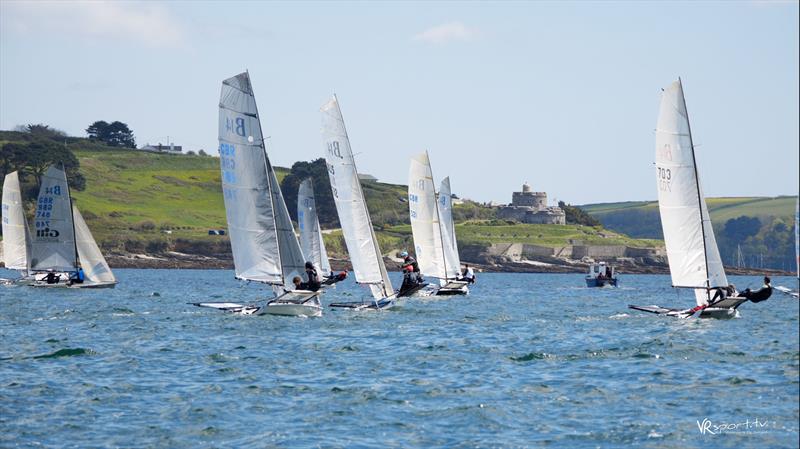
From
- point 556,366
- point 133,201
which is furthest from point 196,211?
point 556,366

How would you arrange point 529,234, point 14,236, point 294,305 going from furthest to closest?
point 529,234 < point 14,236 < point 294,305

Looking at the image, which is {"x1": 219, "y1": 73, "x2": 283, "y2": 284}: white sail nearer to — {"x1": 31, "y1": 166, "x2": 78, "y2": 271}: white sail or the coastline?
{"x1": 31, "y1": 166, "x2": 78, "y2": 271}: white sail

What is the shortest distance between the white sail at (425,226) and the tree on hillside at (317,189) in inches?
4051

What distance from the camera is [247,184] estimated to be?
4056cm

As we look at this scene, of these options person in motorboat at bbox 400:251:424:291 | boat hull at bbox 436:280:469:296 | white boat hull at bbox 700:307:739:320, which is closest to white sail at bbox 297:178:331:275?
boat hull at bbox 436:280:469:296

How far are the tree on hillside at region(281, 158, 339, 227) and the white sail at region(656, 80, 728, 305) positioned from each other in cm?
12857

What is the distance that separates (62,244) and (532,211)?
13431cm

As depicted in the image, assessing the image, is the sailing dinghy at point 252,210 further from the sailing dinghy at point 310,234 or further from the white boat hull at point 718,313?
the sailing dinghy at point 310,234

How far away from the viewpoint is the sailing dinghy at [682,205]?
40.1 metres

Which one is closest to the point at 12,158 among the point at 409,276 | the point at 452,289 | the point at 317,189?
the point at 317,189

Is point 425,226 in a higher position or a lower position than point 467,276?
higher

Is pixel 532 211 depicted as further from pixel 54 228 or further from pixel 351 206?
pixel 351 206
